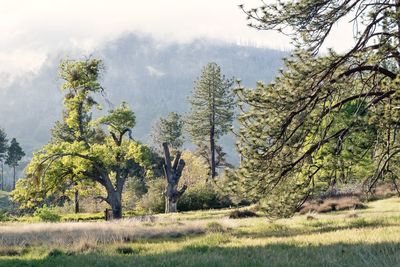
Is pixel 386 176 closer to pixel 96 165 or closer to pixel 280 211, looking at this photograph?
pixel 280 211

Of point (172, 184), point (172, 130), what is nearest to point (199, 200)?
point (172, 184)

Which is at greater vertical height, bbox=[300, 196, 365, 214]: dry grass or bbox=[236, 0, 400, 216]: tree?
bbox=[236, 0, 400, 216]: tree

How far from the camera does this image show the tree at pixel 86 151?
98.9 ft

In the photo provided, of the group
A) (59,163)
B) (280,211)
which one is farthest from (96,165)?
(280,211)

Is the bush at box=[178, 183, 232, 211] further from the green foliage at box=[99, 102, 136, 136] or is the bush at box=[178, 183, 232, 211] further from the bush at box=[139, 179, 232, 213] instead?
the green foliage at box=[99, 102, 136, 136]

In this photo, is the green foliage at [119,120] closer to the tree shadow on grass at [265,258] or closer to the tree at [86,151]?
the tree at [86,151]

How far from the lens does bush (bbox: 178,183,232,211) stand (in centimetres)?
4791

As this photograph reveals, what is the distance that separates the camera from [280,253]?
8.41 metres

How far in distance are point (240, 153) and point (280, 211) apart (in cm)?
229

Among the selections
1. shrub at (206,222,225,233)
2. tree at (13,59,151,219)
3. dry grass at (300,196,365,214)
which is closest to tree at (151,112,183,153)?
tree at (13,59,151,219)

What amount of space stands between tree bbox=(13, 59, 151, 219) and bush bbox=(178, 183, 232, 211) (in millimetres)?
13829

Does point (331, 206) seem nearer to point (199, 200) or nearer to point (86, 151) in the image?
point (86, 151)

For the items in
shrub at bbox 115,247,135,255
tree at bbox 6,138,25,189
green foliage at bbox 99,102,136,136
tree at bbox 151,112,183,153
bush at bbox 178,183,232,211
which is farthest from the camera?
tree at bbox 6,138,25,189

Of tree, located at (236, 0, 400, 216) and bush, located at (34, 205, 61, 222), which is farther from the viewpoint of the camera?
bush, located at (34, 205, 61, 222)
